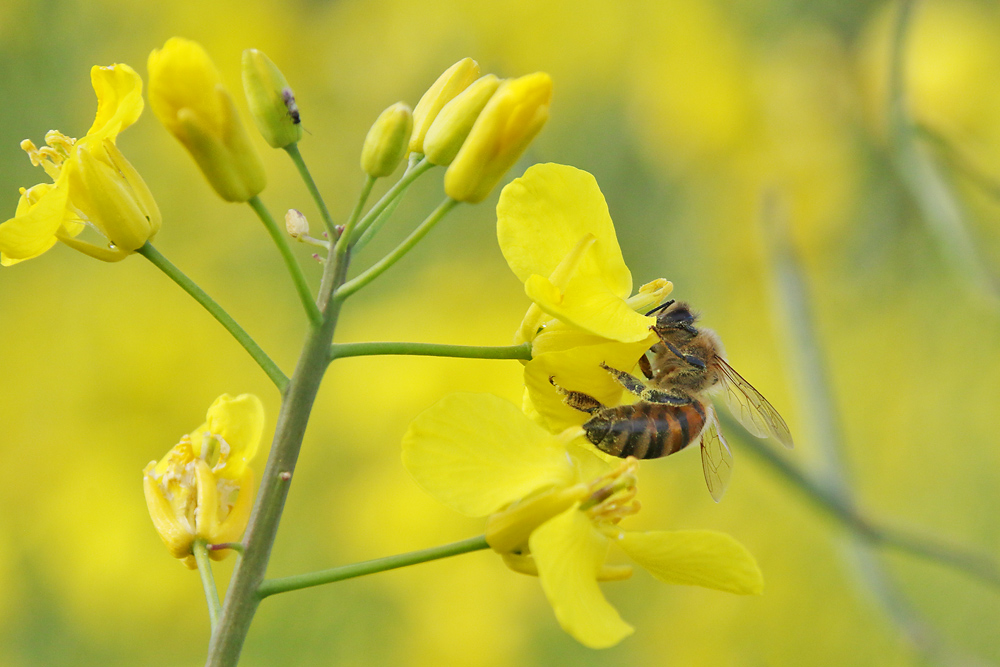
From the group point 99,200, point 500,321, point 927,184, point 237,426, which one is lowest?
point 500,321

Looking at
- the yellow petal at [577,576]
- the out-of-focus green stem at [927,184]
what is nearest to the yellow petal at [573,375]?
the yellow petal at [577,576]

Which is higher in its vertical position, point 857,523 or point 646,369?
point 646,369

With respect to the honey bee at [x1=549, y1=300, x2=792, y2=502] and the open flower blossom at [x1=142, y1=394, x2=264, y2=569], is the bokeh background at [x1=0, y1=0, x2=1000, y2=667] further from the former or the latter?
the open flower blossom at [x1=142, y1=394, x2=264, y2=569]

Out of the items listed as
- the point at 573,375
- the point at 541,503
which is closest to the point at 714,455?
the point at 573,375

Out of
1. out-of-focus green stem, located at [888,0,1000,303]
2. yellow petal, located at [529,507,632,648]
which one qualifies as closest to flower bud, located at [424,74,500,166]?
yellow petal, located at [529,507,632,648]

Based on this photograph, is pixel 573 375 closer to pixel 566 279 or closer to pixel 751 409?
pixel 566 279

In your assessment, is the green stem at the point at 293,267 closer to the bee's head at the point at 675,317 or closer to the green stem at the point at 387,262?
the green stem at the point at 387,262
